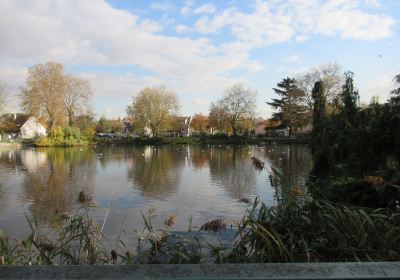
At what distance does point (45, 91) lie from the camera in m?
60.1

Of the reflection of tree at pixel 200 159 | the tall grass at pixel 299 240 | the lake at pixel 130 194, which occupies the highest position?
the tall grass at pixel 299 240

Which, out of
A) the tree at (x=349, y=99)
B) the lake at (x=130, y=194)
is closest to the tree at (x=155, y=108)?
the lake at (x=130, y=194)

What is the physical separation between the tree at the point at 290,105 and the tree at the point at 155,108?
17557mm

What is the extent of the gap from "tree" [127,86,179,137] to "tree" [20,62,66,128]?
14.9 metres

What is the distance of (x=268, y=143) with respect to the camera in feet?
210

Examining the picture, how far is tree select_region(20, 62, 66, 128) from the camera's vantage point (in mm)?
59906

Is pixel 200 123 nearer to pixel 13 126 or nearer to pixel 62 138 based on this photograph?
pixel 13 126

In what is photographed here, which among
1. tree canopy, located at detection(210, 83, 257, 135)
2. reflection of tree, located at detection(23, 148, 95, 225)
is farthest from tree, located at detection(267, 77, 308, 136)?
reflection of tree, located at detection(23, 148, 95, 225)

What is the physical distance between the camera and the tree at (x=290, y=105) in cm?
6009

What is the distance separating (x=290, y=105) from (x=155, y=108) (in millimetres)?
23625

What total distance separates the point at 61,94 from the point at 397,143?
5890 centimetres

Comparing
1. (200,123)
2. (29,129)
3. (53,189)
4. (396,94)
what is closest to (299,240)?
(396,94)

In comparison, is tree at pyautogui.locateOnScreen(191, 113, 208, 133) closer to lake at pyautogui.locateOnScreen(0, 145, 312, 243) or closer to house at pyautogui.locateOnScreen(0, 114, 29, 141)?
house at pyautogui.locateOnScreen(0, 114, 29, 141)

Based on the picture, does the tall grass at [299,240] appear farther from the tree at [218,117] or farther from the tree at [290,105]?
the tree at [218,117]
